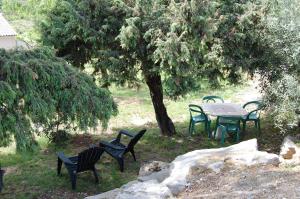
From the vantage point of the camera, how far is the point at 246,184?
621 centimetres

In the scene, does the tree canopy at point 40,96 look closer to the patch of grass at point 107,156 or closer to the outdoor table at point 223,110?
the patch of grass at point 107,156

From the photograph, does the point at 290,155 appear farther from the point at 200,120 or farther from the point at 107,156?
the point at 107,156

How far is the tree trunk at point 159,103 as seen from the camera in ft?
32.7

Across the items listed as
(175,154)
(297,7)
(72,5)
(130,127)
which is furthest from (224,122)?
(72,5)

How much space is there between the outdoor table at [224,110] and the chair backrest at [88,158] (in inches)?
135

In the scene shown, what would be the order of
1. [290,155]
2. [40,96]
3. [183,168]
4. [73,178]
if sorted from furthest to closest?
[73,178] < [290,155] < [183,168] < [40,96]

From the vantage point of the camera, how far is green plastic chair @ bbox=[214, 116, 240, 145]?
1027cm

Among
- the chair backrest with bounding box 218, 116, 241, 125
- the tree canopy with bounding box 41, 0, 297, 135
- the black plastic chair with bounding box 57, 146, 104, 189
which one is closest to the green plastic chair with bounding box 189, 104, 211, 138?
the chair backrest with bounding box 218, 116, 241, 125

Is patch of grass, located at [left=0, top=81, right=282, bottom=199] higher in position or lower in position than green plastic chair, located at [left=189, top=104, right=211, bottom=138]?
lower

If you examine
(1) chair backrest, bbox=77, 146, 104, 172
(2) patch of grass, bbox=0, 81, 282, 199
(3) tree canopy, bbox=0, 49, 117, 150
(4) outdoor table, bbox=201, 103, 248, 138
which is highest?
(3) tree canopy, bbox=0, 49, 117, 150

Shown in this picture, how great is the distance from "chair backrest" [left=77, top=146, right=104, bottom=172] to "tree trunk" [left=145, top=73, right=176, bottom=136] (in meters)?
2.36

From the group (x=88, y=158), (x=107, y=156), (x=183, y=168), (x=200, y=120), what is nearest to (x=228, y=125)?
(x=200, y=120)

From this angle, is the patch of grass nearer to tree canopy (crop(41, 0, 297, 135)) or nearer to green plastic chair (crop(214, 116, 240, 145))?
green plastic chair (crop(214, 116, 240, 145))

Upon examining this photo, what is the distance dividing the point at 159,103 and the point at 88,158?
3.22 meters
